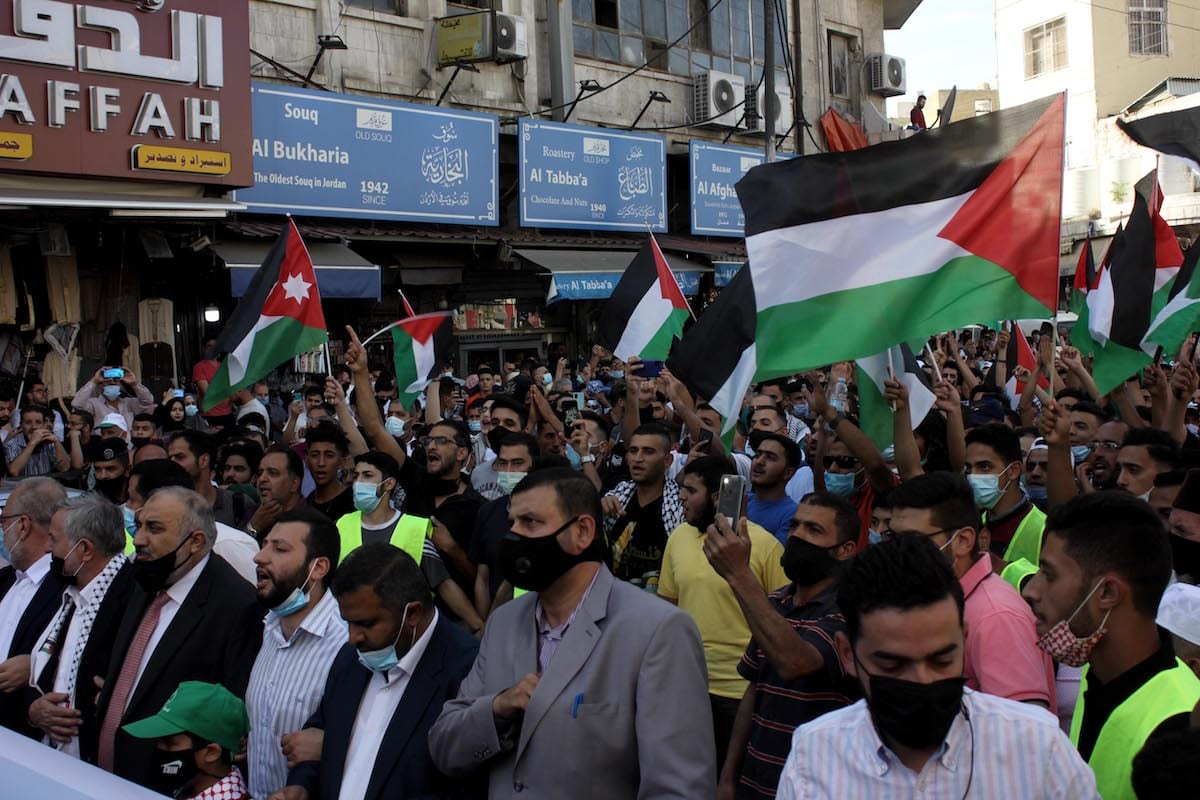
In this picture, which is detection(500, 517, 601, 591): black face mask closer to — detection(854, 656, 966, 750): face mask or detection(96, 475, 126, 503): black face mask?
detection(854, 656, 966, 750): face mask

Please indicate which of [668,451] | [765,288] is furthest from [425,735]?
[668,451]

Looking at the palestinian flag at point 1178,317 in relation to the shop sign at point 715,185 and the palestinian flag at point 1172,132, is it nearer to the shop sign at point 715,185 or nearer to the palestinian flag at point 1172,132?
the palestinian flag at point 1172,132

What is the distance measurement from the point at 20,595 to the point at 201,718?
1.99 meters

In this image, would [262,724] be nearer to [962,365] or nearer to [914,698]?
[914,698]

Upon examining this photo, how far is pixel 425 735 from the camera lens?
3.57m

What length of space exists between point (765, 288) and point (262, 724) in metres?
2.73

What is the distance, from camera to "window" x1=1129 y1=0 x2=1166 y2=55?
37.9 metres

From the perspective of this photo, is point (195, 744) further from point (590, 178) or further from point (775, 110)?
point (775, 110)

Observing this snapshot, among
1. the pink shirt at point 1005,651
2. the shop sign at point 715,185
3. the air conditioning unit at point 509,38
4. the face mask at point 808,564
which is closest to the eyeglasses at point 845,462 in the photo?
the face mask at point 808,564

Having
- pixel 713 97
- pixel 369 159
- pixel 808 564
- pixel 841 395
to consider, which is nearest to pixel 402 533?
pixel 808 564

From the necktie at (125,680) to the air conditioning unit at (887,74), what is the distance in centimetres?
2632

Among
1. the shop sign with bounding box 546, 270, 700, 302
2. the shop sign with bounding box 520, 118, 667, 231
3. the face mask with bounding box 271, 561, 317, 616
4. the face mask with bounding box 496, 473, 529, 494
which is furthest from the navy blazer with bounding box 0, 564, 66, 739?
the shop sign with bounding box 520, 118, 667, 231

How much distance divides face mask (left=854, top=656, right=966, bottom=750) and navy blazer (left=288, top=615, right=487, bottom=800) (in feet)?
4.67

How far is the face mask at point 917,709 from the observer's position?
7.80 ft
